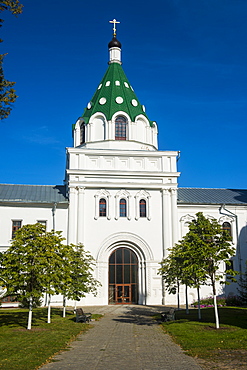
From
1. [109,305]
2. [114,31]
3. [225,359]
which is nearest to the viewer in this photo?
[225,359]

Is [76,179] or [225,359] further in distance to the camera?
[76,179]

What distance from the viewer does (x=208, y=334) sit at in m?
15.5

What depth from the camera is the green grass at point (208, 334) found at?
42.0 ft

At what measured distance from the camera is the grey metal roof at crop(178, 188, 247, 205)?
36344mm

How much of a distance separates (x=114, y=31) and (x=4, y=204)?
2372 cm

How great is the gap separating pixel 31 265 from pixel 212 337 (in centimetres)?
870

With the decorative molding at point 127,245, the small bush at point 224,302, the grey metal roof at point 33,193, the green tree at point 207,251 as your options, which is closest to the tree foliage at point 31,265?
the green tree at point 207,251

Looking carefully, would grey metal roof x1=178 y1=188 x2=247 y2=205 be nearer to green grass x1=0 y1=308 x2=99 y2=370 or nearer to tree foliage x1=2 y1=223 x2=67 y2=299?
green grass x1=0 y1=308 x2=99 y2=370

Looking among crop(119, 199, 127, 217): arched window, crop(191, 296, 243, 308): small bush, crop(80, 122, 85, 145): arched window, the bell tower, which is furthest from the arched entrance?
crop(80, 122, 85, 145): arched window

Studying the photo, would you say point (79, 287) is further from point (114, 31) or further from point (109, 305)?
point (114, 31)

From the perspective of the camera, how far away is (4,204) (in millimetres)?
32812

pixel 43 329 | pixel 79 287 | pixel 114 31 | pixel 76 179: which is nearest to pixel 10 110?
pixel 43 329

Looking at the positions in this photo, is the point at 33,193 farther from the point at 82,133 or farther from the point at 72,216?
the point at 82,133

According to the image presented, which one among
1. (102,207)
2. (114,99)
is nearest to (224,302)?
(102,207)
